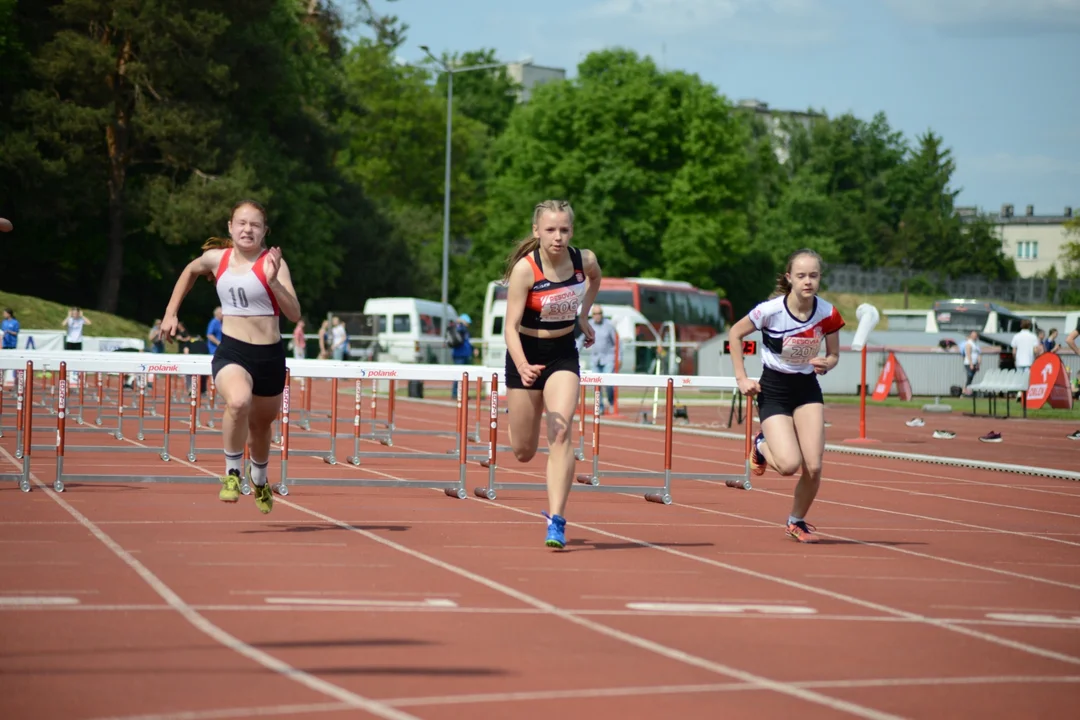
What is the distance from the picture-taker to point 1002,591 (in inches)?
301

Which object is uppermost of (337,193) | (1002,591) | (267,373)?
(337,193)

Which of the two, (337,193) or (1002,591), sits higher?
(337,193)

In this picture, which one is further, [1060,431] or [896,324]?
[896,324]

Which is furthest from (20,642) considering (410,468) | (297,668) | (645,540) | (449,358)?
(449,358)

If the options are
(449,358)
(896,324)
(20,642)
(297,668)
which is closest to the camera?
(297,668)

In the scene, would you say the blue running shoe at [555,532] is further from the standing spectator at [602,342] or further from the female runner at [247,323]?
the standing spectator at [602,342]

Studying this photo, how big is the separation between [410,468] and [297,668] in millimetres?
10062

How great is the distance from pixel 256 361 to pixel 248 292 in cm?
40

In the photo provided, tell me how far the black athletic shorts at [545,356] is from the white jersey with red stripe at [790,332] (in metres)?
1.33

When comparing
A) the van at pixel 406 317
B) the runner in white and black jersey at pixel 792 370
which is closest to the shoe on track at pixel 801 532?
the runner in white and black jersey at pixel 792 370

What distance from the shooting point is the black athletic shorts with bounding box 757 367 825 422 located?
9141 millimetres

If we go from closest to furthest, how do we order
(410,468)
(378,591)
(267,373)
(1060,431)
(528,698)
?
1. (528,698)
2. (378,591)
3. (267,373)
4. (410,468)
5. (1060,431)

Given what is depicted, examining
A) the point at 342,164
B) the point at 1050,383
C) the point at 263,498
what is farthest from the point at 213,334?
the point at 342,164

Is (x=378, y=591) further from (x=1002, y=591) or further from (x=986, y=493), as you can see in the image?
(x=986, y=493)
